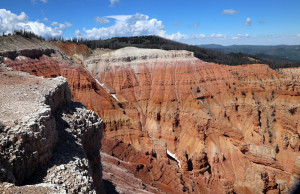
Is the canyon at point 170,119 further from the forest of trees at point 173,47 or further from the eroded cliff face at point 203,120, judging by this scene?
the forest of trees at point 173,47

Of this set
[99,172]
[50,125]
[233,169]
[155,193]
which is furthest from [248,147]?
[50,125]

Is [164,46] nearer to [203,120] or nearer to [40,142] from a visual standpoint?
[203,120]

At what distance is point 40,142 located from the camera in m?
8.40

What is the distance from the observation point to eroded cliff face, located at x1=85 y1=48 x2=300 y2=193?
2886 centimetres

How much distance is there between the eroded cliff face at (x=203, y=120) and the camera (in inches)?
1136

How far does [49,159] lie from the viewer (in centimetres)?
900

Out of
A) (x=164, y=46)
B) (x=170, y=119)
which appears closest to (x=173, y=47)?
(x=164, y=46)

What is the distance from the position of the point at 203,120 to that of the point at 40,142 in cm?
3431

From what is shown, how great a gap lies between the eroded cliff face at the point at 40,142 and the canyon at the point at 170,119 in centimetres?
9

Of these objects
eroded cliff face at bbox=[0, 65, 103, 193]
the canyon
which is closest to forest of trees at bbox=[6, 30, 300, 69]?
the canyon

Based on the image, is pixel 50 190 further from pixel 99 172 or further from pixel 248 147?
pixel 248 147

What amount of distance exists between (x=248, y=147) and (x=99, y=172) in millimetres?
25218

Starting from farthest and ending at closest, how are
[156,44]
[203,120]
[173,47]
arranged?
[156,44] < [173,47] < [203,120]

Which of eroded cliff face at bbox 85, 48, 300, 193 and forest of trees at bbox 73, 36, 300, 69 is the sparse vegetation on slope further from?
eroded cliff face at bbox 85, 48, 300, 193
